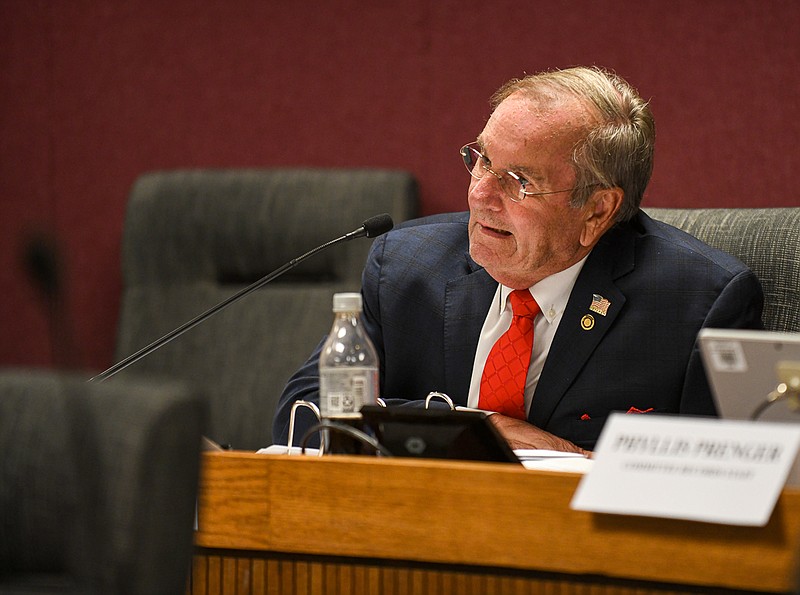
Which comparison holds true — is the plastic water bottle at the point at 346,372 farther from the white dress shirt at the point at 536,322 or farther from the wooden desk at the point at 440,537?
the white dress shirt at the point at 536,322

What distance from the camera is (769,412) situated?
1.25m

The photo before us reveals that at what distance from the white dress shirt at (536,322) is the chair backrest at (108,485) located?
1176 mm

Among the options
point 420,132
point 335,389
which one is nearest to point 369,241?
point 420,132

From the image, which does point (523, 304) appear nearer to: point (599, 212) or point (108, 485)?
point (599, 212)

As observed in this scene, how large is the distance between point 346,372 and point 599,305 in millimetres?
631

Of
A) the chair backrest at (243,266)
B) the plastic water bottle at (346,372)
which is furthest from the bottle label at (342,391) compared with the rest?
the chair backrest at (243,266)

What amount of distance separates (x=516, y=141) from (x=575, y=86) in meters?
0.17

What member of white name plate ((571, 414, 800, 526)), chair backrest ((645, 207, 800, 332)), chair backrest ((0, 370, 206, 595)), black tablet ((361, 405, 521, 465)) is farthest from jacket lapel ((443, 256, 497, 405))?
chair backrest ((0, 370, 206, 595))

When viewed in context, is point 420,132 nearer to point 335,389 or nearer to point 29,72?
point 29,72

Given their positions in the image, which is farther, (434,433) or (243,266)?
(243,266)

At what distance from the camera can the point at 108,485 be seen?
89 cm

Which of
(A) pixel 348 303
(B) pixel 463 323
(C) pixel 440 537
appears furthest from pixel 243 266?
(C) pixel 440 537

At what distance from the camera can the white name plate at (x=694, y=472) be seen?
107 centimetres

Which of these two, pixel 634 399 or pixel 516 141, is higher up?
pixel 516 141
